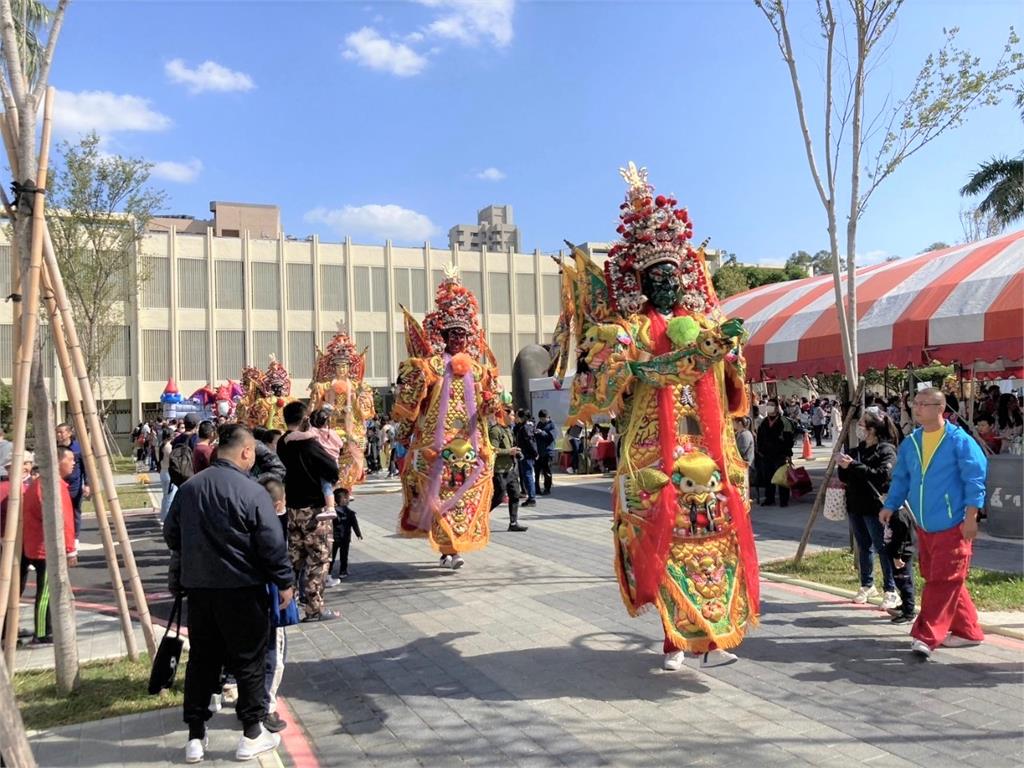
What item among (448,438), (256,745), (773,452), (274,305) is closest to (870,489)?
(448,438)

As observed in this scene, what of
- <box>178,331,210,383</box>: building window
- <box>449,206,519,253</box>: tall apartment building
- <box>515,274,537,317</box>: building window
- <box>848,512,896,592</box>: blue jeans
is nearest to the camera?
<box>848,512,896,592</box>: blue jeans

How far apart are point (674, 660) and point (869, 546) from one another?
2.46 metres

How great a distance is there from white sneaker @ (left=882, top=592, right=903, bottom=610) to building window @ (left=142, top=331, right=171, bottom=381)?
39.3m

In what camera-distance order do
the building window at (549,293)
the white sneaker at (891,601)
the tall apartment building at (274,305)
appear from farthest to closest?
1. the building window at (549,293)
2. the tall apartment building at (274,305)
3. the white sneaker at (891,601)

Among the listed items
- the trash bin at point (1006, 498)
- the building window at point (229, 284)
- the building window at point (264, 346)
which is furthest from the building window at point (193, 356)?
the trash bin at point (1006, 498)

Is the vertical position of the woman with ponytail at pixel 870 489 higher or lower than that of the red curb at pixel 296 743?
higher

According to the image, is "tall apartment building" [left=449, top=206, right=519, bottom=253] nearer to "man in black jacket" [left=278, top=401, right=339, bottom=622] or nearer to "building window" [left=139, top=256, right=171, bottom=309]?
"building window" [left=139, top=256, right=171, bottom=309]

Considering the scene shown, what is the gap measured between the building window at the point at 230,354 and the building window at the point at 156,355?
7.91ft

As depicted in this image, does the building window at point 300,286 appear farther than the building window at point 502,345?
No

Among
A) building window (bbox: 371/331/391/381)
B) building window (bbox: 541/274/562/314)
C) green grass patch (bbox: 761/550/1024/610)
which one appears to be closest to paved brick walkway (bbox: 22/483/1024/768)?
green grass patch (bbox: 761/550/1024/610)

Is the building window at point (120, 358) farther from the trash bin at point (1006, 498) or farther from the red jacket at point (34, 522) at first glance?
the trash bin at point (1006, 498)

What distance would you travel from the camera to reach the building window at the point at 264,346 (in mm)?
41781

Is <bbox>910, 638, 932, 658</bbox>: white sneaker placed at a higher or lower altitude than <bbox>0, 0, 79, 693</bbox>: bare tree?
lower

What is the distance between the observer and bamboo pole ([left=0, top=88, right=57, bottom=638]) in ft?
13.6
